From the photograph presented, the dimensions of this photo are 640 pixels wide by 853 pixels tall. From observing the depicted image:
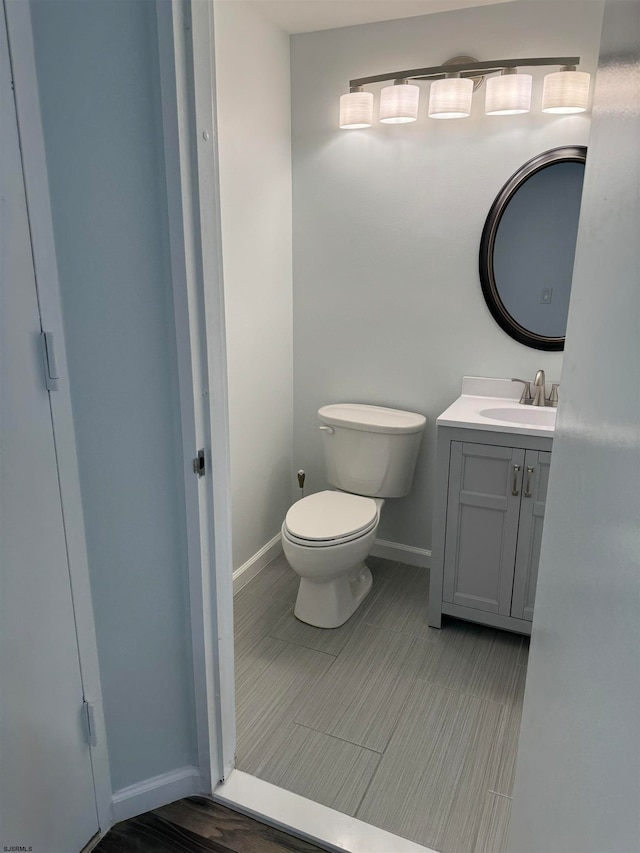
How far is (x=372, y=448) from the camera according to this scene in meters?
2.63

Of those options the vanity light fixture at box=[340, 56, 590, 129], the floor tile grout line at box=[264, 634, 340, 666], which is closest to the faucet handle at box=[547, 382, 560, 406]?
the vanity light fixture at box=[340, 56, 590, 129]

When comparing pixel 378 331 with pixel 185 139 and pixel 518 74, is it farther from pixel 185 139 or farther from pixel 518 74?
pixel 185 139

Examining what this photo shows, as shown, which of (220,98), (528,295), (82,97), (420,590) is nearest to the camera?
(82,97)

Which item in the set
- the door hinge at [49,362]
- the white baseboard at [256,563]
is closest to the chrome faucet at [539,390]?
the white baseboard at [256,563]

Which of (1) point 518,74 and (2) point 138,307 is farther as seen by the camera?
(1) point 518,74

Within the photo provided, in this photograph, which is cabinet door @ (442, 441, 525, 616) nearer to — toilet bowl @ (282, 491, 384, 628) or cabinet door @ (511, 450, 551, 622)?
cabinet door @ (511, 450, 551, 622)

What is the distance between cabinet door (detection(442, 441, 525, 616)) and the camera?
7.17 feet

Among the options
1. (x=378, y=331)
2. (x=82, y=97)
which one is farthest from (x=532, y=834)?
(x=378, y=331)

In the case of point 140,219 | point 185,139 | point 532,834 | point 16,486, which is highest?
point 185,139

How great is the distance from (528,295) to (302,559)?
1.43 meters

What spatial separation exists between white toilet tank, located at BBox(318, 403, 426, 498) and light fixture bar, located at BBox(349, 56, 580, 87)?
1.38 meters

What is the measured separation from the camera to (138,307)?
4.35 feet

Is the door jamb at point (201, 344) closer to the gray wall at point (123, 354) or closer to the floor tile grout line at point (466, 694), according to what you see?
the gray wall at point (123, 354)

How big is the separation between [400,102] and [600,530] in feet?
7.77
